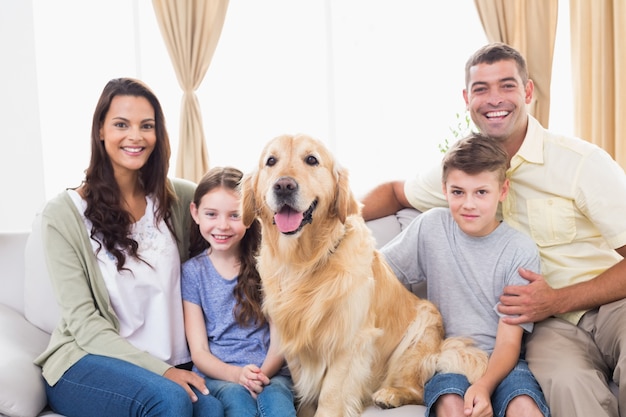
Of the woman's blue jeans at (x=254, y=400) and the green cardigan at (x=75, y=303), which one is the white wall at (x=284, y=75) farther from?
the woman's blue jeans at (x=254, y=400)

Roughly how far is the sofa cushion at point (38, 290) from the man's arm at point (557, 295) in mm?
1584

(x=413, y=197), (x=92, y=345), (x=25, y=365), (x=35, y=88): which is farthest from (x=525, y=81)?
(x=35, y=88)

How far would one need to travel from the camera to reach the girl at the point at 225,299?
83.7 inches

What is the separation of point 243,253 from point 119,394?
682mm

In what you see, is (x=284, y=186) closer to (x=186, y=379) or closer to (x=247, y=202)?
(x=247, y=202)

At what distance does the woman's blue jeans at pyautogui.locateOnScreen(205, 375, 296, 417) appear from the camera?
1906 mm

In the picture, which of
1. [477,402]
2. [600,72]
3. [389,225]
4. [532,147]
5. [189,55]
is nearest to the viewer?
[477,402]

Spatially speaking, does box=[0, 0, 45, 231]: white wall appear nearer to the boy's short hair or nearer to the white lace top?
the white lace top

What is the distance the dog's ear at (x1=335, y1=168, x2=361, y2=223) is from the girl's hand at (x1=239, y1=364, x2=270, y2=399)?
554 millimetres

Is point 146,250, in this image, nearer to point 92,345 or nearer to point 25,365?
point 92,345

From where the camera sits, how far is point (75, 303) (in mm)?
2059

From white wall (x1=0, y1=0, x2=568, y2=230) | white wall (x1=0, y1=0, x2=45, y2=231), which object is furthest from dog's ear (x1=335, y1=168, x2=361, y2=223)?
white wall (x1=0, y1=0, x2=45, y2=231)

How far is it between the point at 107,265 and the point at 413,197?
1247 millimetres

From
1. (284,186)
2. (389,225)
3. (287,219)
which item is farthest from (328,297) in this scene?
(389,225)
